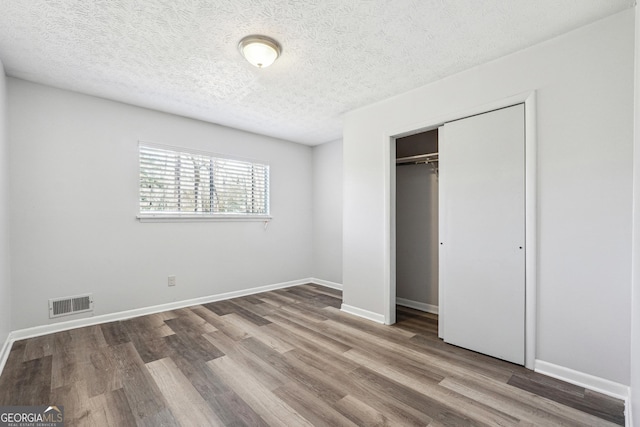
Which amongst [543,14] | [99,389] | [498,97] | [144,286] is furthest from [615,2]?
[144,286]

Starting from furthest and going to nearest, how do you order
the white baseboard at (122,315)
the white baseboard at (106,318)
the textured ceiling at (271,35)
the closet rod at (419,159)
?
the closet rod at (419,159)
the white baseboard at (122,315)
the white baseboard at (106,318)
the textured ceiling at (271,35)

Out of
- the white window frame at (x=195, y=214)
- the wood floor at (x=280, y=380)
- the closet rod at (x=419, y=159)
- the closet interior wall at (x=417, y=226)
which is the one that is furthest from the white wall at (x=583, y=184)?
the white window frame at (x=195, y=214)

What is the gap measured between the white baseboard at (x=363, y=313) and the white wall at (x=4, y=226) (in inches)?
128

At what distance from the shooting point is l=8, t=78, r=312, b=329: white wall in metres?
2.89

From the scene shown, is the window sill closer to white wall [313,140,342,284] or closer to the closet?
white wall [313,140,342,284]

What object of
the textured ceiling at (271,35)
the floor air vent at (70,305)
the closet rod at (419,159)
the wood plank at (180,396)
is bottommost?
the wood plank at (180,396)

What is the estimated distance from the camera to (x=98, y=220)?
10.7 ft

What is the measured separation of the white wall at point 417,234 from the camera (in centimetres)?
377

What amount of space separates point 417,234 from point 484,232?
1.38 meters

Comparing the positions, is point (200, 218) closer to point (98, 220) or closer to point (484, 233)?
point (98, 220)

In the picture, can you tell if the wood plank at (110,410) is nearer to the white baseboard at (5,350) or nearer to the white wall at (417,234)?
→ the white baseboard at (5,350)

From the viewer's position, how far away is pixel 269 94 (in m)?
3.22

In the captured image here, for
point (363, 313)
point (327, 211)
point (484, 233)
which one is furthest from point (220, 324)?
point (484, 233)

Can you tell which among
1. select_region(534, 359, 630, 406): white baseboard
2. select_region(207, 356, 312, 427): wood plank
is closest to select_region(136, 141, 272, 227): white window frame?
select_region(207, 356, 312, 427): wood plank
